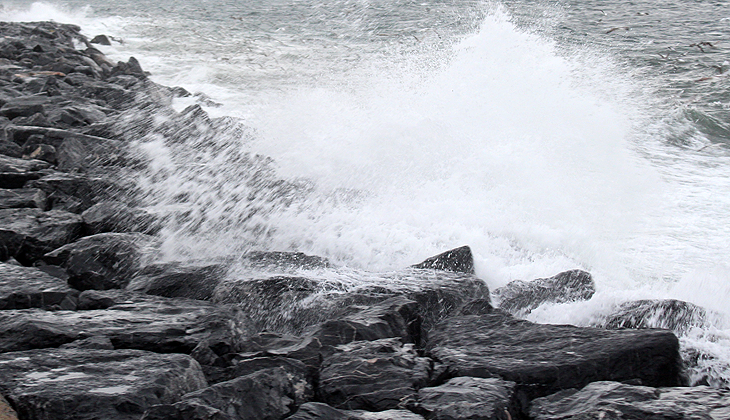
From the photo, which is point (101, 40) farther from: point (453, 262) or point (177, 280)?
point (453, 262)

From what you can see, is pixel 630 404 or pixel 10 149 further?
pixel 10 149

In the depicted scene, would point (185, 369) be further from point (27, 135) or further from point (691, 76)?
point (691, 76)

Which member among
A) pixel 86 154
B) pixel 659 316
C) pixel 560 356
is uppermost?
pixel 86 154

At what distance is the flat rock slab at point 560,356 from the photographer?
121 inches

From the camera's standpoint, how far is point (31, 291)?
3791 millimetres

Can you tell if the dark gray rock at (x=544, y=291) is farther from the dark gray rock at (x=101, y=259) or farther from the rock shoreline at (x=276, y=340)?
the dark gray rock at (x=101, y=259)

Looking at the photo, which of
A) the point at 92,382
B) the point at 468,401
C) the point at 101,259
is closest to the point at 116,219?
the point at 101,259

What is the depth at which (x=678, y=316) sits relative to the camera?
153 inches

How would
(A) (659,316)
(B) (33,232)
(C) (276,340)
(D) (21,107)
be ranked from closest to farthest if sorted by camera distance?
(C) (276,340) < (A) (659,316) < (B) (33,232) < (D) (21,107)

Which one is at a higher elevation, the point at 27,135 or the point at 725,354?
the point at 27,135

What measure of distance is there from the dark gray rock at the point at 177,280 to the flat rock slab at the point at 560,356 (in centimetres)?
165

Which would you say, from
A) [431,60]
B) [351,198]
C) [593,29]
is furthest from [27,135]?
[593,29]

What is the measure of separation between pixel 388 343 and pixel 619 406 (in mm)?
1135

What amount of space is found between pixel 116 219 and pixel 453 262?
8.74 ft
